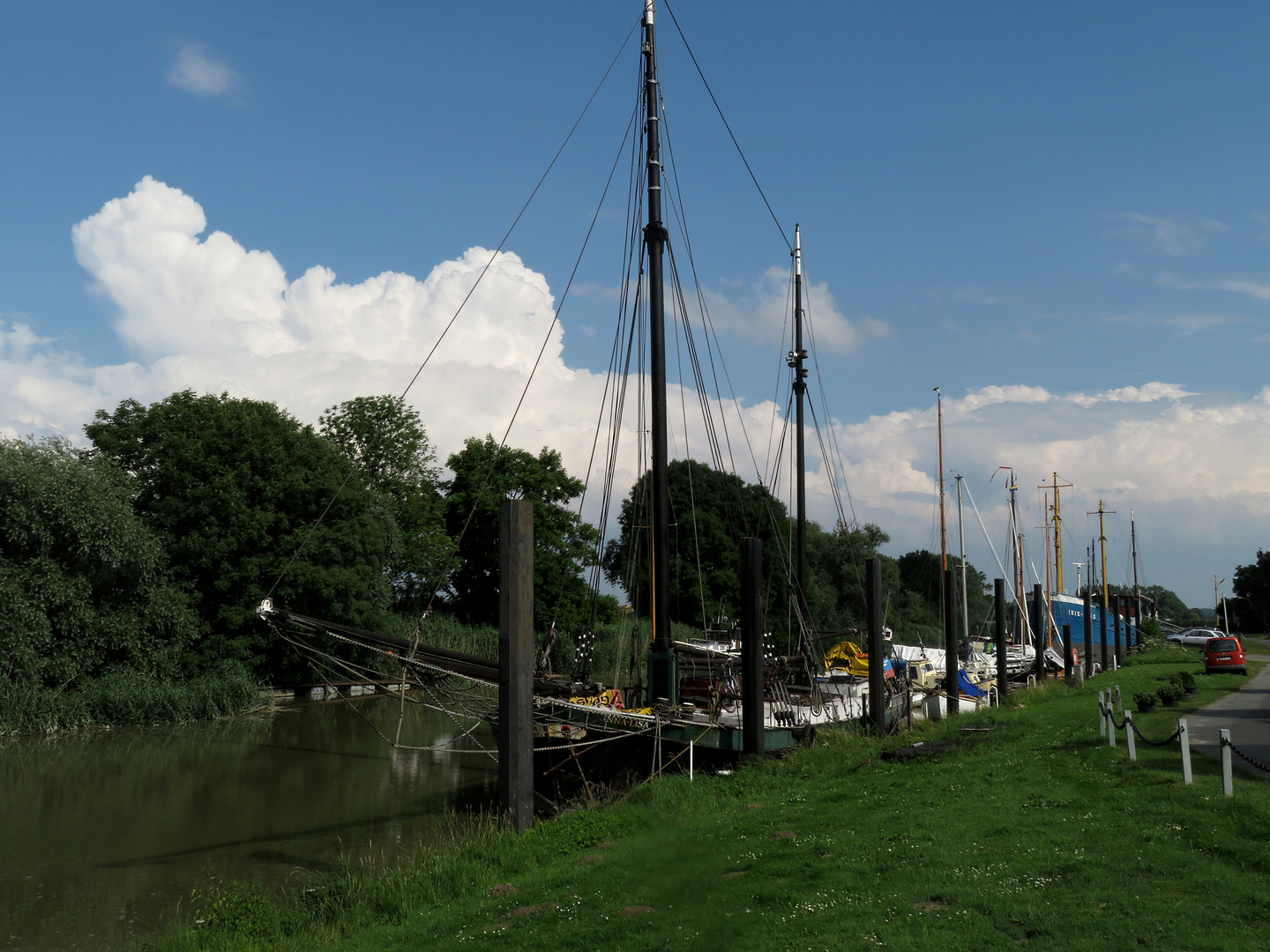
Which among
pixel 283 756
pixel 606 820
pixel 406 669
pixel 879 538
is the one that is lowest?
pixel 283 756

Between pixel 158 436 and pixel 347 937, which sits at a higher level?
pixel 158 436

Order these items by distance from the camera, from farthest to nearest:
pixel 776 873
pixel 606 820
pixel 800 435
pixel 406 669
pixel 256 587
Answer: pixel 256 587, pixel 800 435, pixel 406 669, pixel 606 820, pixel 776 873

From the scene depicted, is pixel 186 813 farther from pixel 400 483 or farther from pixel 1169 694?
pixel 400 483

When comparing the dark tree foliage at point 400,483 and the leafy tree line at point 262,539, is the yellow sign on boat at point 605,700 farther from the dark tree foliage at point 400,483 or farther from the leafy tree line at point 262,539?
the dark tree foliage at point 400,483

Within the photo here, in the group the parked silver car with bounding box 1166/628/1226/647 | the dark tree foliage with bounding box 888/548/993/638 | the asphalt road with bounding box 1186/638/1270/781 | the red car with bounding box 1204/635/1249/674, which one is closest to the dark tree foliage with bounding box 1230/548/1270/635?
the parked silver car with bounding box 1166/628/1226/647

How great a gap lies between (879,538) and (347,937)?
73652 millimetres

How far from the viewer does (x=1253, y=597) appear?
3479 inches

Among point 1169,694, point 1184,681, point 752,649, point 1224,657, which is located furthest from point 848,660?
point 1224,657

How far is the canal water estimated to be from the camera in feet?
43.1

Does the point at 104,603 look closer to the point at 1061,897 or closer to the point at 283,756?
the point at 283,756

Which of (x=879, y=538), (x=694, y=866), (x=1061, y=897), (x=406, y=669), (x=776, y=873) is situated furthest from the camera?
(x=879, y=538)

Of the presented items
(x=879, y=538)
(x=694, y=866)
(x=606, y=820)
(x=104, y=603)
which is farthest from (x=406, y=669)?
(x=879, y=538)

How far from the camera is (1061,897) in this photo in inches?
296

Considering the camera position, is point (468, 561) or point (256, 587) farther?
point (468, 561)
